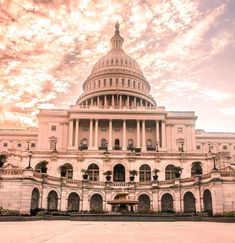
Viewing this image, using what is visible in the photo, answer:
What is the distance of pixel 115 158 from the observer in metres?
72.9

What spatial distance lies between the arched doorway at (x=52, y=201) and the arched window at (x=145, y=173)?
73.9ft

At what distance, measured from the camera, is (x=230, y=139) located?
124188 millimetres

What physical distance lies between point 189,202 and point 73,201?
2022 centimetres

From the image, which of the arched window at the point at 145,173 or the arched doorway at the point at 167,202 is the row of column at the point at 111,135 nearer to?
the arched window at the point at 145,173

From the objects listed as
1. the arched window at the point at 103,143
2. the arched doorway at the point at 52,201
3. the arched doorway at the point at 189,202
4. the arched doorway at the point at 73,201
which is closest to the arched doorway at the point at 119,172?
the arched doorway at the point at 73,201

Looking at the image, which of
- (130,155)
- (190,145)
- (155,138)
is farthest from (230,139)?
(130,155)

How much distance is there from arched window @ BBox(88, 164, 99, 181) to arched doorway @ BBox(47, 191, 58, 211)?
16.1 meters

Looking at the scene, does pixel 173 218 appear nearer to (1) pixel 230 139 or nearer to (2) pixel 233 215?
(2) pixel 233 215

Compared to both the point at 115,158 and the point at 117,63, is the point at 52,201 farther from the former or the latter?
the point at 117,63

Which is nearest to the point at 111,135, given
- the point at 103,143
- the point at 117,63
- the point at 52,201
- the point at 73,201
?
the point at 103,143

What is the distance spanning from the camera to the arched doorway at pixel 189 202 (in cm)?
5391

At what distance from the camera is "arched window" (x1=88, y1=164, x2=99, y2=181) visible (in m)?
70.9

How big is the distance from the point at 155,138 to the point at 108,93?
1294 inches

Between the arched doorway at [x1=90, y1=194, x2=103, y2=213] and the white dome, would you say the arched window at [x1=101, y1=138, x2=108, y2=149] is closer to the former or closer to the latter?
the arched doorway at [x1=90, y1=194, x2=103, y2=213]
